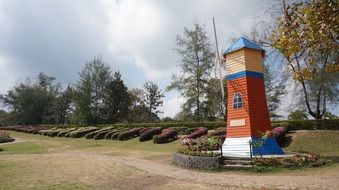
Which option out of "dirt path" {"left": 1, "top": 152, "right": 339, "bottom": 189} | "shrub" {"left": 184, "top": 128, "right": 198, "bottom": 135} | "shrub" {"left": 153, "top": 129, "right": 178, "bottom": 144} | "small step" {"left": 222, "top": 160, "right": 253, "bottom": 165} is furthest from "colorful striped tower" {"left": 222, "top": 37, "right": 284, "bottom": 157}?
"shrub" {"left": 184, "top": 128, "right": 198, "bottom": 135}

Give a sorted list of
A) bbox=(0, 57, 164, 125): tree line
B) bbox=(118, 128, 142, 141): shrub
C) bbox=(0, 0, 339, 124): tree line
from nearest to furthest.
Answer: bbox=(0, 0, 339, 124): tree line
bbox=(118, 128, 142, 141): shrub
bbox=(0, 57, 164, 125): tree line

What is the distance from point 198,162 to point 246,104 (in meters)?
3.96

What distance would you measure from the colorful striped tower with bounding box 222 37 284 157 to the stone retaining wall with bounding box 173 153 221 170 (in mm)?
2226

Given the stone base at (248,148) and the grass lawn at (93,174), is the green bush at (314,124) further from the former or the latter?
the stone base at (248,148)

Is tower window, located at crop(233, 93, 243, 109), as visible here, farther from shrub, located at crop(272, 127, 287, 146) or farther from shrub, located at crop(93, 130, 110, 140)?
shrub, located at crop(93, 130, 110, 140)

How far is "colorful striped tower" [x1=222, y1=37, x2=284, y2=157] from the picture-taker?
17.5 metres

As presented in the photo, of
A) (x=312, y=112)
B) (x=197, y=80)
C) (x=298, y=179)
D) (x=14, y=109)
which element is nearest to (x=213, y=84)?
(x=197, y=80)

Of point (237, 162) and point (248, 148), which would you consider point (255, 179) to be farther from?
point (248, 148)

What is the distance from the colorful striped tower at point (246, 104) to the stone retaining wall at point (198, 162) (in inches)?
87.7

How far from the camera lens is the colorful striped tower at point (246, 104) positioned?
17484 millimetres

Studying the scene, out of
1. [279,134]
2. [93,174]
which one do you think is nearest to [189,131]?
[279,134]

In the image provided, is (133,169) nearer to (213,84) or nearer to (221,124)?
(221,124)

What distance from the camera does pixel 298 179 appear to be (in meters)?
12.1

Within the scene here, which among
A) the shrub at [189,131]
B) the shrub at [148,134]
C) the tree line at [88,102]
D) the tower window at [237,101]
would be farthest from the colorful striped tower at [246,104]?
the tree line at [88,102]
